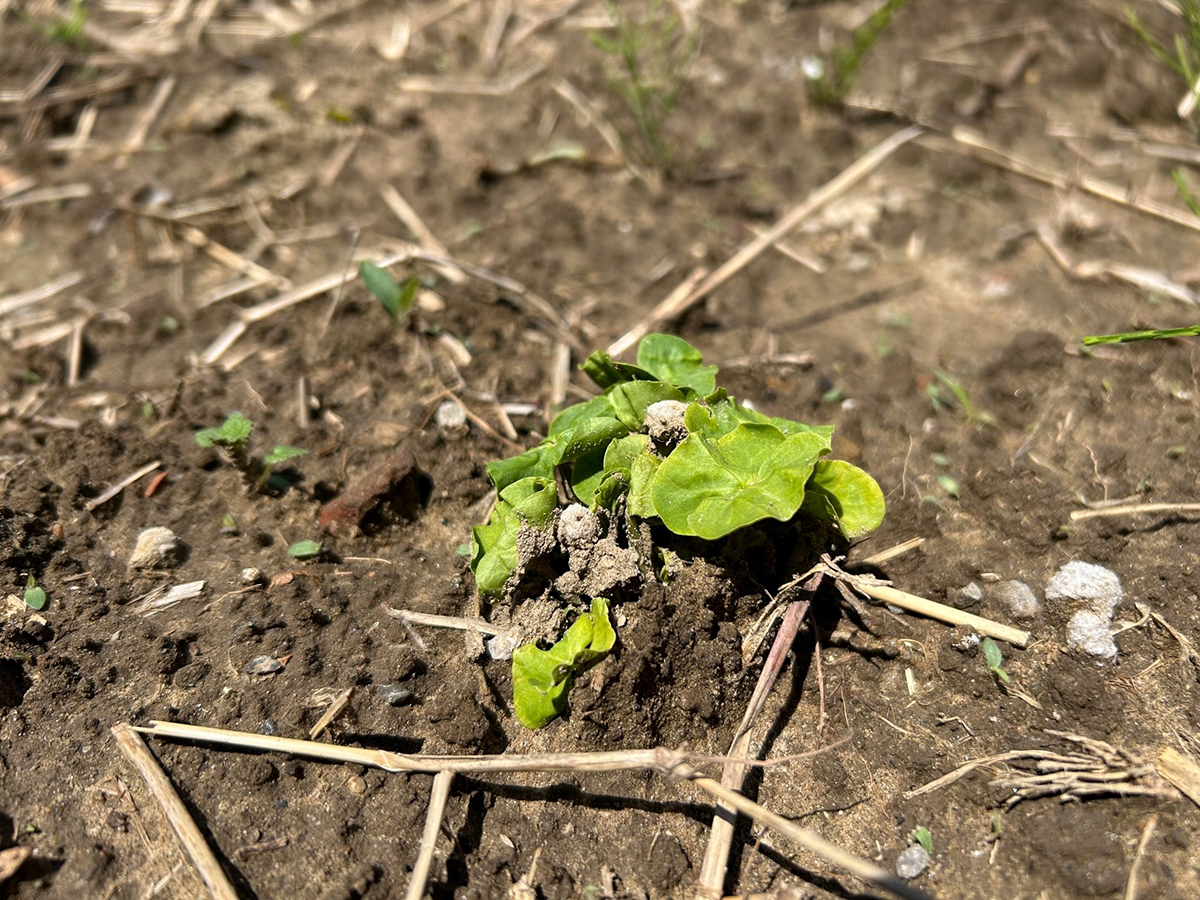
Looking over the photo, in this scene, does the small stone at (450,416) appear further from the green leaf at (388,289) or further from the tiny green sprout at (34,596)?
the tiny green sprout at (34,596)

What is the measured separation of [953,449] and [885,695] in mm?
883

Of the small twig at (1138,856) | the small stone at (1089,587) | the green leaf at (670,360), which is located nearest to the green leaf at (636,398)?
the green leaf at (670,360)

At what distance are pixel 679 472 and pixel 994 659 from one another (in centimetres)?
90

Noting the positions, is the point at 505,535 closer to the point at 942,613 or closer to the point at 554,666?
the point at 554,666

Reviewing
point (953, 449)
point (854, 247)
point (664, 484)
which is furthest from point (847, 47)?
point (664, 484)

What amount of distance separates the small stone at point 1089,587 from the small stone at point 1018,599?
0.14ft

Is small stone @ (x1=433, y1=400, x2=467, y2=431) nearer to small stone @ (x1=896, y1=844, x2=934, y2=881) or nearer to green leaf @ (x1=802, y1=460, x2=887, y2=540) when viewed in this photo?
green leaf @ (x1=802, y1=460, x2=887, y2=540)

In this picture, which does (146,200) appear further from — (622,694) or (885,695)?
(885,695)

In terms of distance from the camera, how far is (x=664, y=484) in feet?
6.59

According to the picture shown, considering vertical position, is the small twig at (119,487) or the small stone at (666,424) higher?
the small stone at (666,424)

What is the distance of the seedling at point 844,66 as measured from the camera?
11.3 feet

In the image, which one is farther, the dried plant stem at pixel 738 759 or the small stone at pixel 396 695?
the small stone at pixel 396 695

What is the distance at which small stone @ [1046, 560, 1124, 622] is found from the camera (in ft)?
7.20

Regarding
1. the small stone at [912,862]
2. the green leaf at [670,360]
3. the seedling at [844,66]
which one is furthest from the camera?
the seedling at [844,66]
